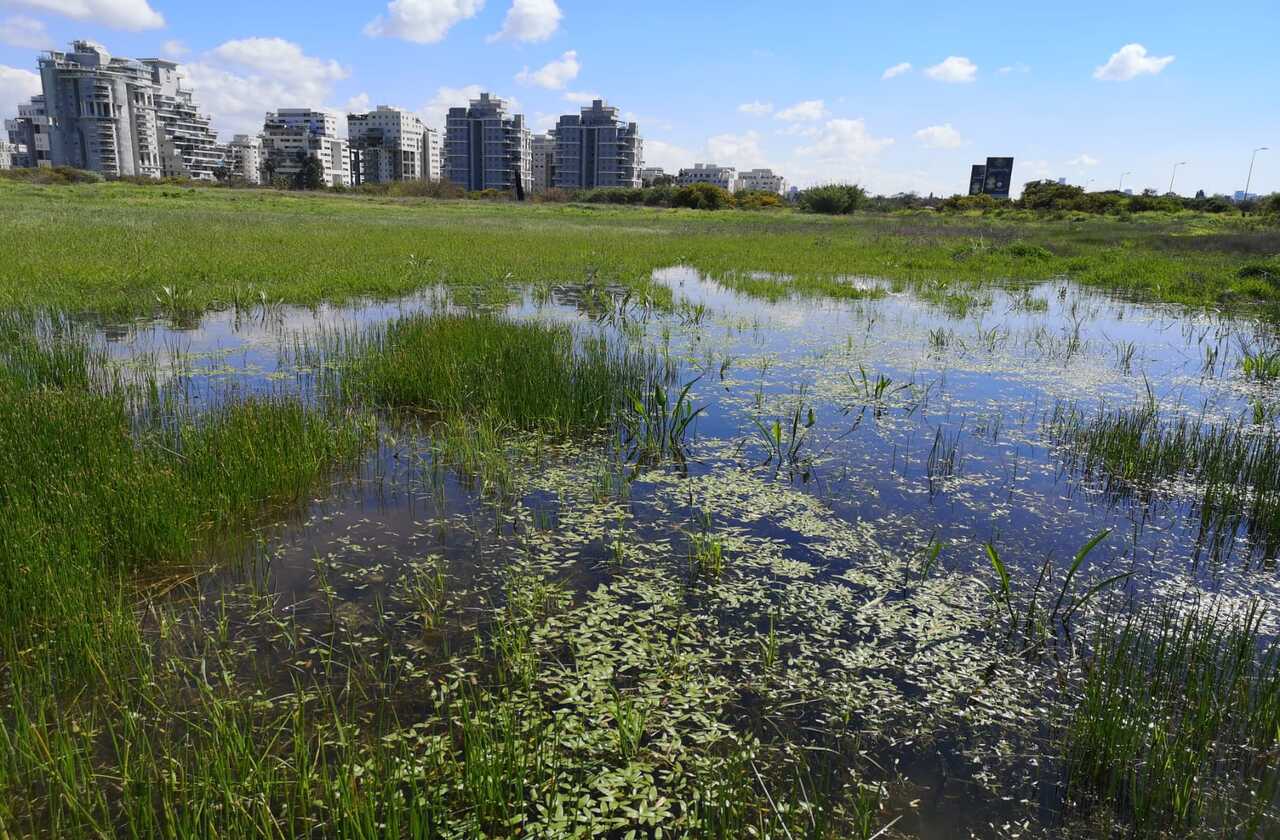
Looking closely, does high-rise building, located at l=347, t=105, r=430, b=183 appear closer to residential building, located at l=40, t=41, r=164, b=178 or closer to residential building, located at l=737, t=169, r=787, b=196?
residential building, located at l=40, t=41, r=164, b=178

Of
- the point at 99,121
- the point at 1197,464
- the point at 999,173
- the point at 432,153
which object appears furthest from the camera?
the point at 432,153

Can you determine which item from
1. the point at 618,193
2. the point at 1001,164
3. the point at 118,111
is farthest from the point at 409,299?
the point at 118,111

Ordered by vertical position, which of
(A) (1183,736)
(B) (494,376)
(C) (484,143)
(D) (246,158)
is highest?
(C) (484,143)

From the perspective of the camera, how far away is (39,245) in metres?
13.9

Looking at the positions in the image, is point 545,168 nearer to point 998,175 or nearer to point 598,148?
point 598,148

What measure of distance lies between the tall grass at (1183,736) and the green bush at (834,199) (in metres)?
58.2

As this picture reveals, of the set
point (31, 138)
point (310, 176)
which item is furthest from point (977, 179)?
point (31, 138)

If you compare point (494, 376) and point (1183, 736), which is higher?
point (494, 376)

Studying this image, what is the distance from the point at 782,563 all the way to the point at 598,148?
119 metres

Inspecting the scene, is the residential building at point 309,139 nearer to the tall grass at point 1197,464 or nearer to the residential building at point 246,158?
the residential building at point 246,158

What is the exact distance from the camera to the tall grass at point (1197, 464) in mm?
4582

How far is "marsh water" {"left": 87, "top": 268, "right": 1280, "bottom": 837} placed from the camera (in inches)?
110

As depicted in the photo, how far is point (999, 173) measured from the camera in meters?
90.9

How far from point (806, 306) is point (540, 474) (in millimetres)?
9136
